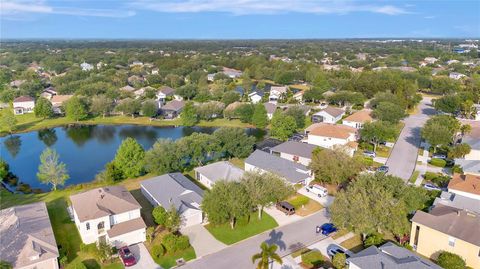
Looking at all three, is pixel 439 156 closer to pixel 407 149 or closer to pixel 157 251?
pixel 407 149

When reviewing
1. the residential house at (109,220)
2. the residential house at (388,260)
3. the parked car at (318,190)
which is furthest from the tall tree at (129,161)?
the residential house at (388,260)

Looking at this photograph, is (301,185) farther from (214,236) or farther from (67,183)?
(67,183)

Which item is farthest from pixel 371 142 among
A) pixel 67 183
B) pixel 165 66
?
pixel 165 66

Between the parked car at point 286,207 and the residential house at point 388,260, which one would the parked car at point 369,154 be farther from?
the residential house at point 388,260

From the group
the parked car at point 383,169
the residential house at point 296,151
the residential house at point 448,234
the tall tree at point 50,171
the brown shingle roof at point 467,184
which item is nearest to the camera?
the residential house at point 448,234

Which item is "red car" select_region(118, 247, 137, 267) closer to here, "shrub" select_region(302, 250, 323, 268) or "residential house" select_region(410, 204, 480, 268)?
"shrub" select_region(302, 250, 323, 268)

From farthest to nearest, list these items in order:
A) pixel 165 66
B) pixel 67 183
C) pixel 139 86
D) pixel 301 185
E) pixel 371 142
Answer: pixel 165 66, pixel 139 86, pixel 371 142, pixel 67 183, pixel 301 185

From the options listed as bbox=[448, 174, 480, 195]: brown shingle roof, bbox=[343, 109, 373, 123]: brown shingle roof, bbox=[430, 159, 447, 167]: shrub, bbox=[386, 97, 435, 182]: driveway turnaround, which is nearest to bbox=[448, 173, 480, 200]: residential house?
bbox=[448, 174, 480, 195]: brown shingle roof
